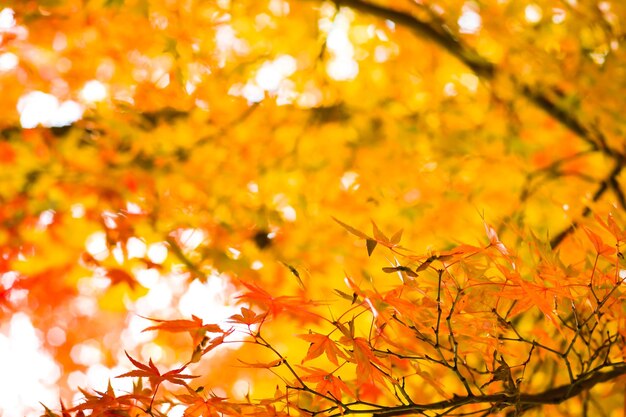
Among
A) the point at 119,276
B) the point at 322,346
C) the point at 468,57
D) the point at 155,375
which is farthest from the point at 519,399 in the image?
the point at 468,57

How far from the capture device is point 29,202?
124 inches

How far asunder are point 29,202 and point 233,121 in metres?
1.10

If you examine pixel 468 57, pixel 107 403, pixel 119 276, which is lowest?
pixel 119 276

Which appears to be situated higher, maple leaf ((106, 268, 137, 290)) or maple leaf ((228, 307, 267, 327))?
maple leaf ((228, 307, 267, 327))

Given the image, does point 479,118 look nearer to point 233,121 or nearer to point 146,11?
point 233,121

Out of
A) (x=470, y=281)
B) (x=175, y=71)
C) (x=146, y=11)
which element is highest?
(x=470, y=281)

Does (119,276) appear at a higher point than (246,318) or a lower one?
lower

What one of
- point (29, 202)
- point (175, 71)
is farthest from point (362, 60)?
point (29, 202)

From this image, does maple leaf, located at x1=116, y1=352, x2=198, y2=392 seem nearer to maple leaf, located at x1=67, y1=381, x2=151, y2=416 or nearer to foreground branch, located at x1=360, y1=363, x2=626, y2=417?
maple leaf, located at x1=67, y1=381, x2=151, y2=416

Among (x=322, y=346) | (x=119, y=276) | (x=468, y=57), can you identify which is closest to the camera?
(x=322, y=346)

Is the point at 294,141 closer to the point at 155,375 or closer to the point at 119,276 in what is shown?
the point at 119,276

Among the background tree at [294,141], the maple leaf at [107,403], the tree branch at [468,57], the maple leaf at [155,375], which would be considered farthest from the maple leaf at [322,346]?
the tree branch at [468,57]

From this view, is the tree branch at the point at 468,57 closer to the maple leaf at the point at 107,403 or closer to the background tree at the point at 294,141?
the background tree at the point at 294,141

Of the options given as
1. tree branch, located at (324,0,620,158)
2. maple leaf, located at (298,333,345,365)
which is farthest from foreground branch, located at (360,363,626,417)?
tree branch, located at (324,0,620,158)
